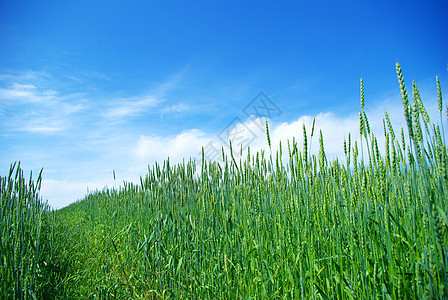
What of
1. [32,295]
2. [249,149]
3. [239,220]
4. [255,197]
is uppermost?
[249,149]

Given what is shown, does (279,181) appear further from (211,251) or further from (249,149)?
(211,251)

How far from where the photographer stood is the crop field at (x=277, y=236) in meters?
1.25

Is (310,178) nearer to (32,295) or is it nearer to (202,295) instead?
(202,295)

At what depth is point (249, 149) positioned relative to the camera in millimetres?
2859

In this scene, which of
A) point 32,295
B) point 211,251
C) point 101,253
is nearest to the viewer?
point 32,295

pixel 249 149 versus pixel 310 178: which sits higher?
pixel 249 149

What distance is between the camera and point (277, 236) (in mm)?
1999

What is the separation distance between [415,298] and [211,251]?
1.51m

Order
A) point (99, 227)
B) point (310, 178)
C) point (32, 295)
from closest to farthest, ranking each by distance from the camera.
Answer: point (310, 178) → point (32, 295) → point (99, 227)

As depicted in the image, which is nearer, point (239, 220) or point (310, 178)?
point (310, 178)

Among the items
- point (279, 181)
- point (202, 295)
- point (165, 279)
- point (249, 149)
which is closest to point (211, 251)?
point (202, 295)

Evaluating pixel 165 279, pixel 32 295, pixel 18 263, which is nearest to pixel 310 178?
pixel 165 279

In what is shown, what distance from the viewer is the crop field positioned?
125 centimetres

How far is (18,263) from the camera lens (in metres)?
2.15
